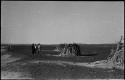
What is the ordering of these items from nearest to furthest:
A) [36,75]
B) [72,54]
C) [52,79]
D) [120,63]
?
[52,79] < [36,75] < [120,63] < [72,54]

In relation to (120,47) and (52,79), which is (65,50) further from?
(52,79)

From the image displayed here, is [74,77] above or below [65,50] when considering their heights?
above

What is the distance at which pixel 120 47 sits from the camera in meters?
21.9

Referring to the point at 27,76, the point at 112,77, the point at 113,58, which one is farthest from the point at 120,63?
the point at 27,76

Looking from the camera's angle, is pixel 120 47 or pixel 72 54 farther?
pixel 72 54

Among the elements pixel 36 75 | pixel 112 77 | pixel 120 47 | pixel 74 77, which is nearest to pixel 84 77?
pixel 74 77

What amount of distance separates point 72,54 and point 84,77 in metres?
18.9

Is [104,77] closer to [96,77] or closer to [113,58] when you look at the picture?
[96,77]

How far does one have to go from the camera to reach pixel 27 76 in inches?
551

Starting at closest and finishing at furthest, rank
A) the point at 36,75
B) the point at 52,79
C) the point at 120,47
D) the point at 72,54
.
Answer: the point at 52,79, the point at 36,75, the point at 120,47, the point at 72,54

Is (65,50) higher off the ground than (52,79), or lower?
lower

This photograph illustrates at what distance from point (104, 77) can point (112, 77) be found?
0.50 m

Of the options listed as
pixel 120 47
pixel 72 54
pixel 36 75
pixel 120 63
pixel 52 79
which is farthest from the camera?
pixel 72 54

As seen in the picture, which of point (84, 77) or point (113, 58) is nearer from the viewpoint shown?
point (84, 77)
